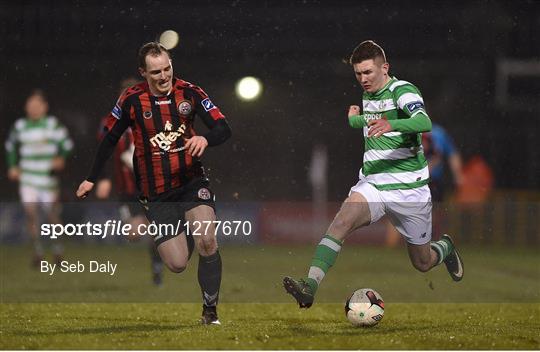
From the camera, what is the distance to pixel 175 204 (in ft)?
27.1

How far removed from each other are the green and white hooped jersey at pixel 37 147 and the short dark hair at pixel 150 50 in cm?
683

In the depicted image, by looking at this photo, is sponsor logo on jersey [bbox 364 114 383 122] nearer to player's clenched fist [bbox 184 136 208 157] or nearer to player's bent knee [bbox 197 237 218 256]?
player's clenched fist [bbox 184 136 208 157]

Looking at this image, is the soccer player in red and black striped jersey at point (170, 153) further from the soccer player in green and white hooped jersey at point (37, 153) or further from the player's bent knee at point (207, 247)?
the soccer player in green and white hooped jersey at point (37, 153)

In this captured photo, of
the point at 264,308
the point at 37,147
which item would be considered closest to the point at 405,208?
the point at 264,308

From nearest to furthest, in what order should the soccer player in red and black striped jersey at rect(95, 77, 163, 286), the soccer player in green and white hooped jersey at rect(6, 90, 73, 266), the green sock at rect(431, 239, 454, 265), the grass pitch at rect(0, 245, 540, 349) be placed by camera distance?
the grass pitch at rect(0, 245, 540, 349) < the green sock at rect(431, 239, 454, 265) < the soccer player in red and black striped jersey at rect(95, 77, 163, 286) < the soccer player in green and white hooped jersey at rect(6, 90, 73, 266)

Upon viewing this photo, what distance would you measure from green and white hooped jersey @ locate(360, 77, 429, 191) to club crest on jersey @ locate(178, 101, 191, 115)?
131 cm

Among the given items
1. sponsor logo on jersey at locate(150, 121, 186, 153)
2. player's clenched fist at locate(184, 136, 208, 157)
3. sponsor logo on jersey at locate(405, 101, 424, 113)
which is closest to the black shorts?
sponsor logo on jersey at locate(150, 121, 186, 153)

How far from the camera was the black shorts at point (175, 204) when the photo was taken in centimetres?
819

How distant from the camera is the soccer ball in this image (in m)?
8.27

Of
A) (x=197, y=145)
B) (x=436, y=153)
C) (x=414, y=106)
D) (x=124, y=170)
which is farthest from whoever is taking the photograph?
(x=436, y=153)

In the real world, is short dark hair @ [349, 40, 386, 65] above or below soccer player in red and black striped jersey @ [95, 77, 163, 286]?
above

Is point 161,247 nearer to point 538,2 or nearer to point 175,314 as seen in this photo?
point 175,314

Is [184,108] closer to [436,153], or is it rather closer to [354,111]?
[354,111]

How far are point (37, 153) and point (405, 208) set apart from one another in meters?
7.61
